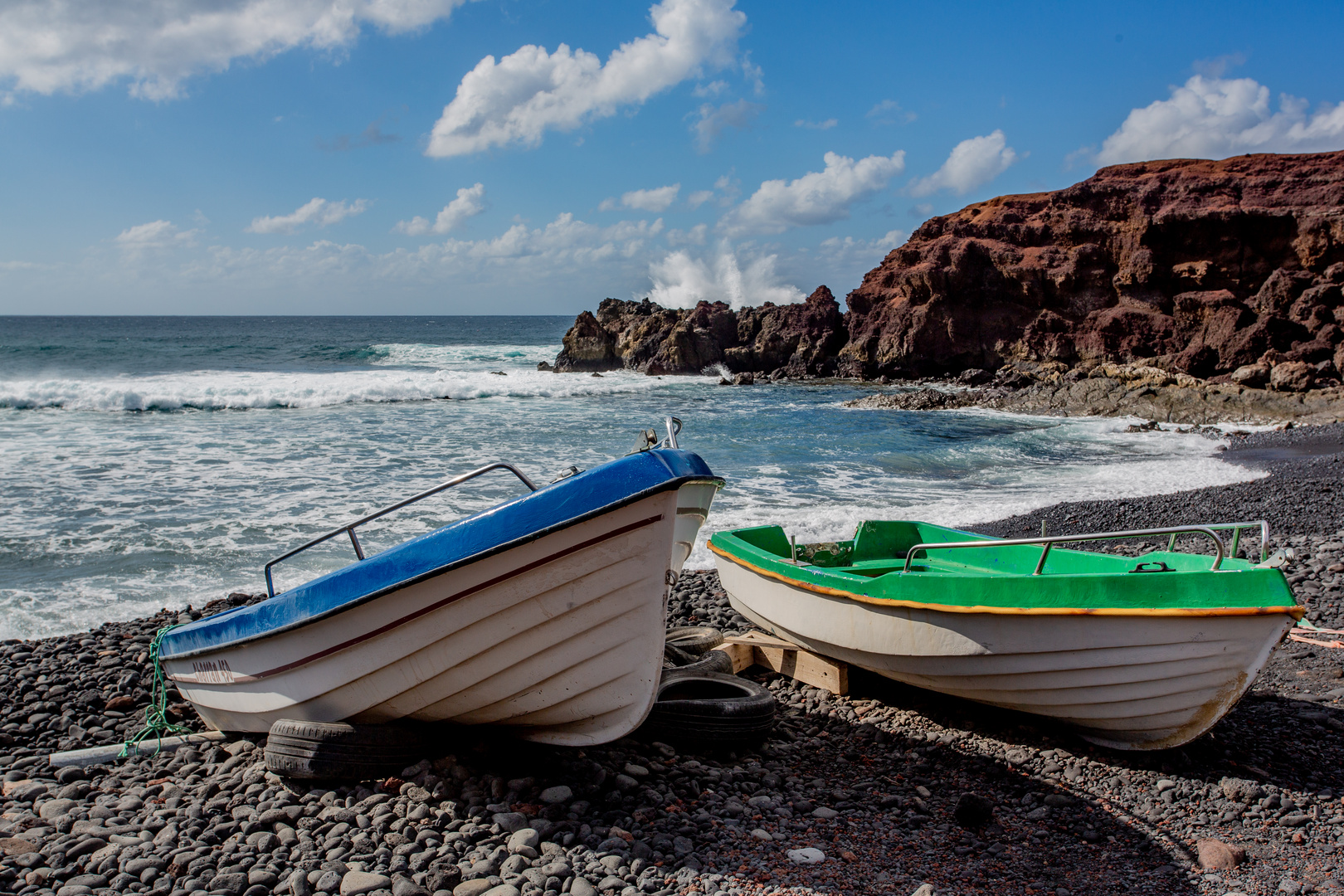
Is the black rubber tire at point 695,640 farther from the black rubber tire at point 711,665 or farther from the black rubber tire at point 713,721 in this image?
the black rubber tire at point 713,721

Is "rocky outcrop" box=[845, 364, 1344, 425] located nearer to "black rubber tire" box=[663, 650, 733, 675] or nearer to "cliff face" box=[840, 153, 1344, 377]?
"cliff face" box=[840, 153, 1344, 377]

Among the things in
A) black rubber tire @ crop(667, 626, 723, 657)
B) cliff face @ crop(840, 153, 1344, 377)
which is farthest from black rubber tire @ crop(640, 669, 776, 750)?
cliff face @ crop(840, 153, 1344, 377)

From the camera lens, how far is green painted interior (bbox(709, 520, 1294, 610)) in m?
3.97

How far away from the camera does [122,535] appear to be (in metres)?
Answer: 10.1

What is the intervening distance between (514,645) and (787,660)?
2687mm

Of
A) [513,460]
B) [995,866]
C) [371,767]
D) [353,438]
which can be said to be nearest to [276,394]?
[353,438]

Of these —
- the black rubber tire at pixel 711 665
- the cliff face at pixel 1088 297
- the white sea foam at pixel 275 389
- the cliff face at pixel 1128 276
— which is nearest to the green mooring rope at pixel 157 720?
the black rubber tire at pixel 711 665

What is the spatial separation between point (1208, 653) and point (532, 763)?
3633 millimetres

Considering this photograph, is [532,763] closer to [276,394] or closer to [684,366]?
[276,394]

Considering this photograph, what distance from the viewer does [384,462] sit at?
16.3m

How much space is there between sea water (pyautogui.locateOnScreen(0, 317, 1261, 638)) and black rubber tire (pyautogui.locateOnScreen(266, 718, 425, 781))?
4.87m

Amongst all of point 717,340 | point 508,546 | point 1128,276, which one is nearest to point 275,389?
point 717,340

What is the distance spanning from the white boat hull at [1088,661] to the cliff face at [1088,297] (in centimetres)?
2766

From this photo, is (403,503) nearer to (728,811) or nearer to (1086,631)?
(728,811)
